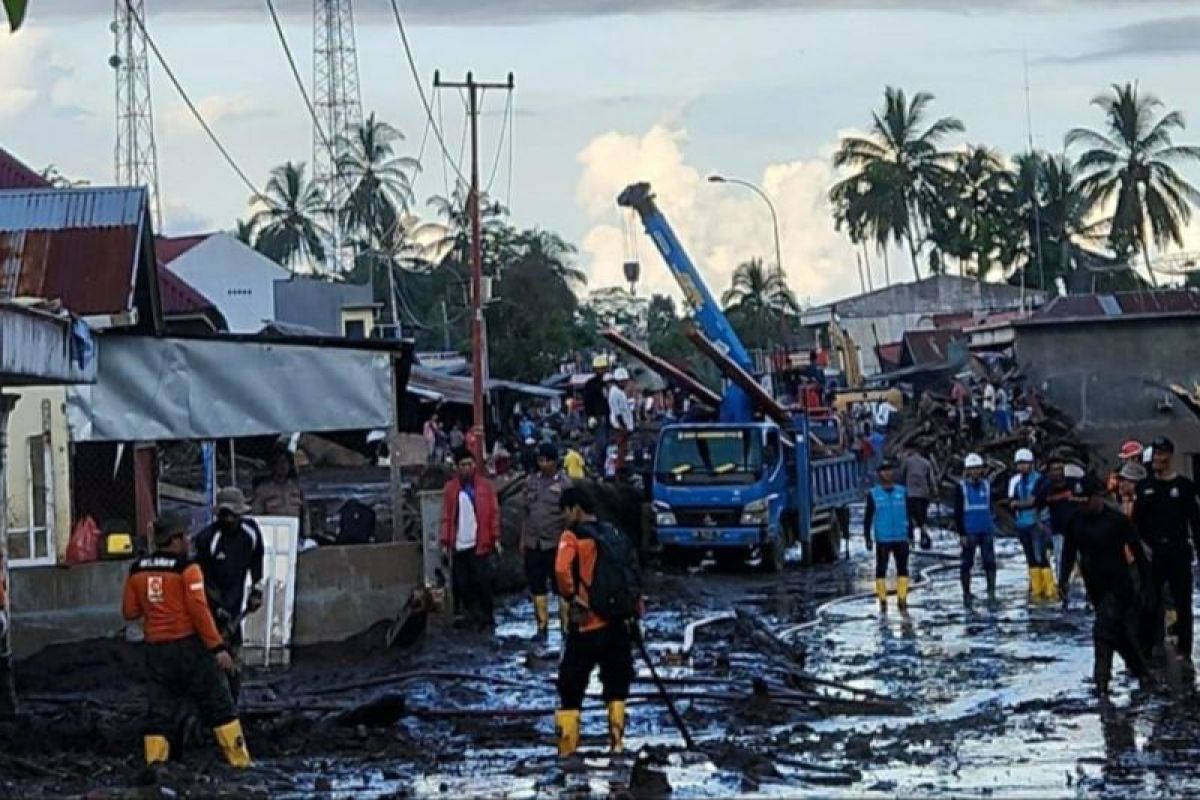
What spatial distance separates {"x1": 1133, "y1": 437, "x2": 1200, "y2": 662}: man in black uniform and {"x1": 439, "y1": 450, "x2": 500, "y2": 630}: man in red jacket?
672 centimetres

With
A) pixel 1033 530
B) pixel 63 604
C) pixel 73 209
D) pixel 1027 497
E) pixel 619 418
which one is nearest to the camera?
pixel 63 604

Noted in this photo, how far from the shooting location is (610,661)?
13.7m

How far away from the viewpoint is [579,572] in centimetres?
1359

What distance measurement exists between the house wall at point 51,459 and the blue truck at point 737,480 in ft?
35.5

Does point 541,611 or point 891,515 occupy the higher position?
point 891,515

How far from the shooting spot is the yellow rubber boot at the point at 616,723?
13930mm

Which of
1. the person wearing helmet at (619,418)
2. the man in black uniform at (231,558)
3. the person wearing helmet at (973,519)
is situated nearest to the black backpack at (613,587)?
the man in black uniform at (231,558)

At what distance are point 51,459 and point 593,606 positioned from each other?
10709 mm

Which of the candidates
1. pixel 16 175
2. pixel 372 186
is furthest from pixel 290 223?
pixel 16 175

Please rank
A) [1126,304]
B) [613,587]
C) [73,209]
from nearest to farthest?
[613,587] → [73,209] → [1126,304]

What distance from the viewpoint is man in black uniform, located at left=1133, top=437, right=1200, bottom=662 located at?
1869 cm

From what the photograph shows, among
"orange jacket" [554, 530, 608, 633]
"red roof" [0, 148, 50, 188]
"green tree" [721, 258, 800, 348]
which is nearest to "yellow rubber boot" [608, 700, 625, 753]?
"orange jacket" [554, 530, 608, 633]

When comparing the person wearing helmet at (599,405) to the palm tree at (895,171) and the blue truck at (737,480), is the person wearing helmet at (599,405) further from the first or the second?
the palm tree at (895,171)

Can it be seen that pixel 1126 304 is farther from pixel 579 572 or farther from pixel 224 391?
pixel 579 572
